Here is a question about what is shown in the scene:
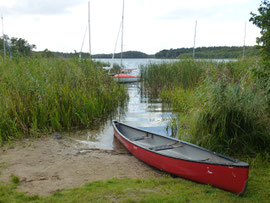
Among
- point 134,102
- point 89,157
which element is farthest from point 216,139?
point 134,102

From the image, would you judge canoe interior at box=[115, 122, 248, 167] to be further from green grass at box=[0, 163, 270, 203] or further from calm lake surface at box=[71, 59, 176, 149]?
calm lake surface at box=[71, 59, 176, 149]

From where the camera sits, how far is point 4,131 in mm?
6855

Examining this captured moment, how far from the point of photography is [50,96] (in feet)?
24.9

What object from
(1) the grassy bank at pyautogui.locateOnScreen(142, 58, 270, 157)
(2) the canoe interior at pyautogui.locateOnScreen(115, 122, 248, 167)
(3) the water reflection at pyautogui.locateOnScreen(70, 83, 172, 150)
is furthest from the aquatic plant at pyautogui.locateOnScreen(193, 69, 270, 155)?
(3) the water reflection at pyautogui.locateOnScreen(70, 83, 172, 150)

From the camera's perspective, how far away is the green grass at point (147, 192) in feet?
12.0

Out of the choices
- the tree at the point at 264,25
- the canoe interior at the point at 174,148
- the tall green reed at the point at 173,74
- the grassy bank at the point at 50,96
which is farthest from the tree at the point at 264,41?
the tall green reed at the point at 173,74

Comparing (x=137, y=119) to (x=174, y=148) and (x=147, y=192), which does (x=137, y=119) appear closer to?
(x=174, y=148)

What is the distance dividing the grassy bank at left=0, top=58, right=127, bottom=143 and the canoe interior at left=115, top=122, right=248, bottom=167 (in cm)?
150

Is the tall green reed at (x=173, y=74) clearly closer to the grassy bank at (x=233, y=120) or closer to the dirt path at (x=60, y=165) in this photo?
the grassy bank at (x=233, y=120)

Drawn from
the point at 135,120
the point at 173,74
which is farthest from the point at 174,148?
the point at 173,74

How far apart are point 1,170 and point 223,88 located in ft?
14.4

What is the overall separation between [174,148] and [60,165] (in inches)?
91.2

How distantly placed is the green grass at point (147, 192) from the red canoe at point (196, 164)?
127 mm

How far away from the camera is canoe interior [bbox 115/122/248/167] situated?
4.49 m
